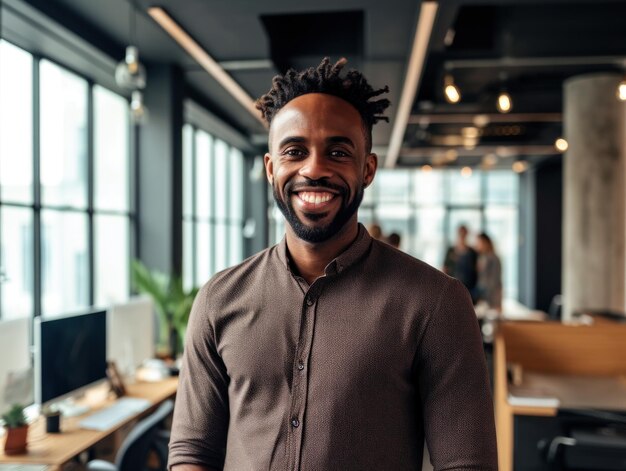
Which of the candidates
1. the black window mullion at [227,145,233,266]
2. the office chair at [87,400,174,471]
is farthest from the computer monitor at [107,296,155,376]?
the black window mullion at [227,145,233,266]

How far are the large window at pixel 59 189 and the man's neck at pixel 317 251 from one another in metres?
2.97

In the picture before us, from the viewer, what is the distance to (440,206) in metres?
15.3

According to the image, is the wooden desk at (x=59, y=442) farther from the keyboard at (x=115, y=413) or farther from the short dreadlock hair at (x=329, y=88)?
the short dreadlock hair at (x=329, y=88)

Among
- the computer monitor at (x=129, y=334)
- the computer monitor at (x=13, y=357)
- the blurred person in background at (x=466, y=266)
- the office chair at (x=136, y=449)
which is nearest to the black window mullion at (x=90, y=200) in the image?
the computer monitor at (x=129, y=334)

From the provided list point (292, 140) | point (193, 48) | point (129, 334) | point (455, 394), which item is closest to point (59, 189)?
point (193, 48)

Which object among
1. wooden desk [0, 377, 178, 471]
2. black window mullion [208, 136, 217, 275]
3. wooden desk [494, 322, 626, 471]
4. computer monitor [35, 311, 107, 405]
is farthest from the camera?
black window mullion [208, 136, 217, 275]

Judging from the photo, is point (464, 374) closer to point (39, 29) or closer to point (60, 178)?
point (39, 29)

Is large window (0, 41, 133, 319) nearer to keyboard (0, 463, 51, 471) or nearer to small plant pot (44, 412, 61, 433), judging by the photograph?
small plant pot (44, 412, 61, 433)

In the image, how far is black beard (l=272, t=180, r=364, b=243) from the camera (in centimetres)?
115

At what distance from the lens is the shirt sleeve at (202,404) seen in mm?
1207

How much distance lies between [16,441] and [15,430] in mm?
45

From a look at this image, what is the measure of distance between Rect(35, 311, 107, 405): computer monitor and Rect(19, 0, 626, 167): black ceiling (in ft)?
6.14

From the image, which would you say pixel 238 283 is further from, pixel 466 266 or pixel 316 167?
pixel 466 266

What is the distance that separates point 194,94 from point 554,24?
391 centimetres
